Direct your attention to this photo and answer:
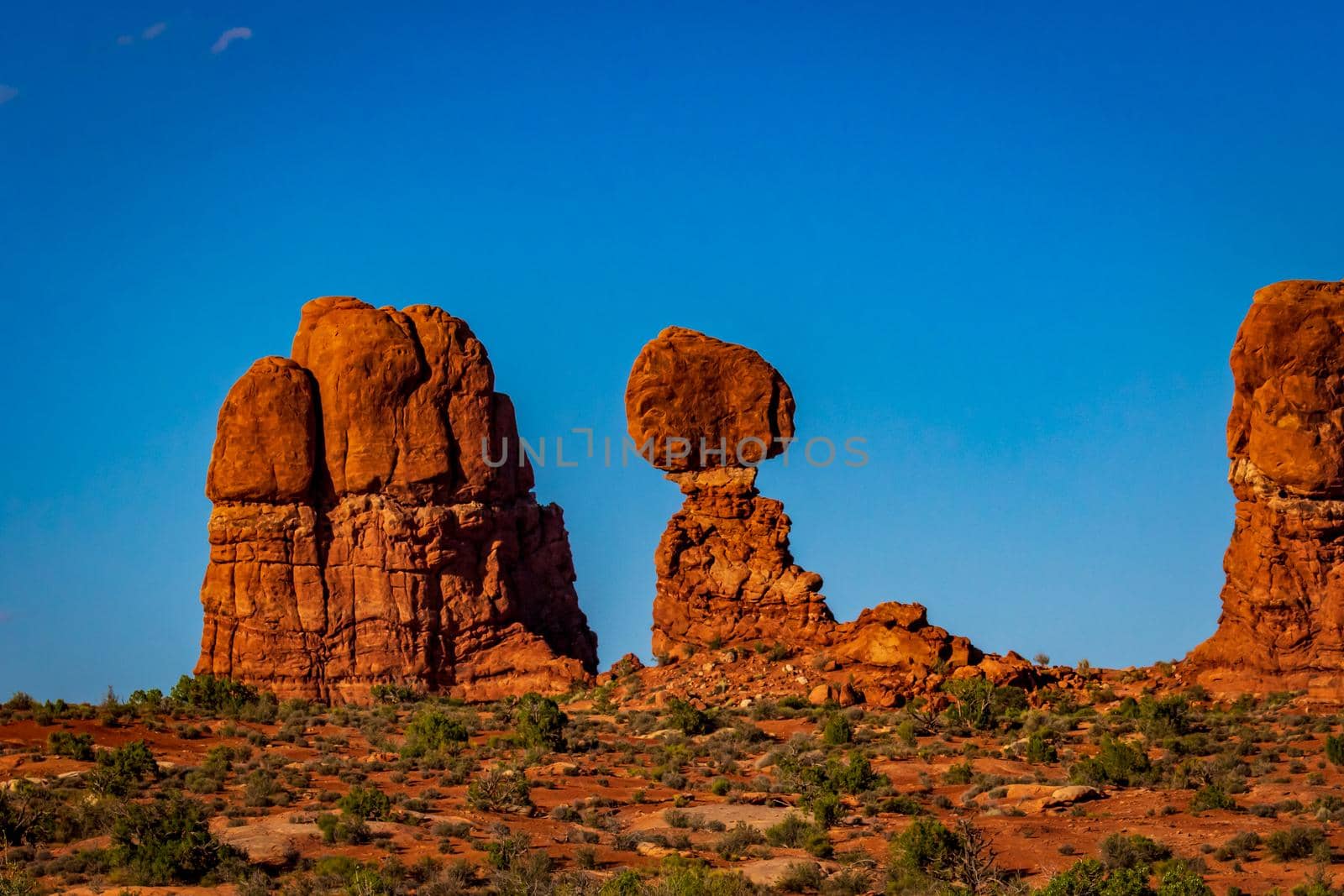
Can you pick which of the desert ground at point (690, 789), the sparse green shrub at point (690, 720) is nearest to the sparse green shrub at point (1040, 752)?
the desert ground at point (690, 789)

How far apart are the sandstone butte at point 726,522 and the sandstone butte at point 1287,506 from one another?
541 centimetres

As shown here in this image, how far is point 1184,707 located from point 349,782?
1877 centimetres

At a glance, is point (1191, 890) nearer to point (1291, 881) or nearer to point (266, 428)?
point (1291, 881)

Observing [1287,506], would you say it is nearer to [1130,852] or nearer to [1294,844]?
[1294,844]

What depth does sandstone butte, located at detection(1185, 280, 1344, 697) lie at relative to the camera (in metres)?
50.6

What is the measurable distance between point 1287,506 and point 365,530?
23.2m

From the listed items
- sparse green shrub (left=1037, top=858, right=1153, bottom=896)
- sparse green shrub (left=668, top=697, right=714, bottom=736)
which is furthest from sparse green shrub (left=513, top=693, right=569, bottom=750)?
sparse green shrub (left=1037, top=858, right=1153, bottom=896)

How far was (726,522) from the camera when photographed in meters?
54.9

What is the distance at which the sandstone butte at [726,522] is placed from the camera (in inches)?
2117

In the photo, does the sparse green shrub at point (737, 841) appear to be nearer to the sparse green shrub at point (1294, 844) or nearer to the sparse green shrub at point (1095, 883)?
the sparse green shrub at point (1095, 883)

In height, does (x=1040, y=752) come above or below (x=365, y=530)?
below

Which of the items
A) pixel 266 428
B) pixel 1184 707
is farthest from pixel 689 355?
pixel 1184 707

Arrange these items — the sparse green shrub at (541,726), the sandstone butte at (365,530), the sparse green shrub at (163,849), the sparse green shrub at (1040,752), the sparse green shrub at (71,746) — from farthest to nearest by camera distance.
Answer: the sandstone butte at (365,530)
the sparse green shrub at (541,726)
the sparse green shrub at (1040,752)
the sparse green shrub at (71,746)
the sparse green shrub at (163,849)

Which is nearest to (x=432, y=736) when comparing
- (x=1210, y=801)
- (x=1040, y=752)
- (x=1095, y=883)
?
(x=1040, y=752)
